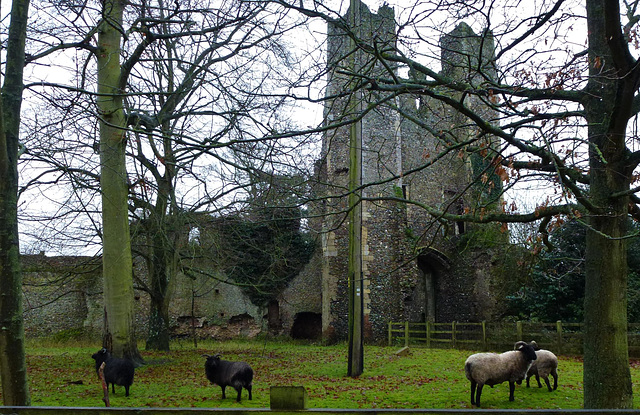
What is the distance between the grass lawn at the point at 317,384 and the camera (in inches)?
335

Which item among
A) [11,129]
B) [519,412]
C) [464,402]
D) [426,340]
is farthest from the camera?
[426,340]

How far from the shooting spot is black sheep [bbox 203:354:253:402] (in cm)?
852

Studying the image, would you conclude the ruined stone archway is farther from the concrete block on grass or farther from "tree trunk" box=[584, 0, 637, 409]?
the concrete block on grass

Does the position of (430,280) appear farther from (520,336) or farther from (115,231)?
(115,231)

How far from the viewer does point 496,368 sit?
827 cm

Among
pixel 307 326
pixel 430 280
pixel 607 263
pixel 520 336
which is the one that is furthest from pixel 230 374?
pixel 430 280

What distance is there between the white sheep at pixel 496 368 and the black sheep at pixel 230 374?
3408mm

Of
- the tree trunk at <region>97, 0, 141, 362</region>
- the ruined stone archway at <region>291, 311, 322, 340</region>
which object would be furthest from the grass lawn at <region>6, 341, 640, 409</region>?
the ruined stone archway at <region>291, 311, 322, 340</region>

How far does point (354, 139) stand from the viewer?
1259 cm

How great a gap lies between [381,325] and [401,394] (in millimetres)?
12134

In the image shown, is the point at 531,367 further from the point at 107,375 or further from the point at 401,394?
the point at 107,375

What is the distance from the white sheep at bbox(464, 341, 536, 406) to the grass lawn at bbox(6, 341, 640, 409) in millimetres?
379

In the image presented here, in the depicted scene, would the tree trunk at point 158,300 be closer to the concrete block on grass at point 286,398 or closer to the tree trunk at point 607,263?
the tree trunk at point 607,263

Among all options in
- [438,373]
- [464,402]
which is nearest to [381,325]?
[438,373]
